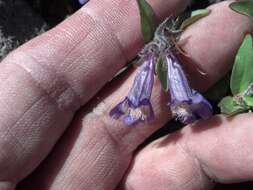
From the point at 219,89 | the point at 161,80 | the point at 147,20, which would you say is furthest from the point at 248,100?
the point at 147,20

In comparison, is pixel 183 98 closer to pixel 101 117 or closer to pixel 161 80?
pixel 161 80

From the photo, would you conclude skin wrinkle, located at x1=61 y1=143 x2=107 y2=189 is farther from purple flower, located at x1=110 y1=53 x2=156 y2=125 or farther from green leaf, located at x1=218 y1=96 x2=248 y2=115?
green leaf, located at x1=218 y1=96 x2=248 y2=115

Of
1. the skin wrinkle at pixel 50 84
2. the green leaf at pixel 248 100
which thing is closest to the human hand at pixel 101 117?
the skin wrinkle at pixel 50 84

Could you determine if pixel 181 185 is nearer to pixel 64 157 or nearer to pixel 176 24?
pixel 64 157

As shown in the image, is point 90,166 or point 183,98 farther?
point 90,166

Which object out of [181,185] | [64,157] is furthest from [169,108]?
[64,157]
